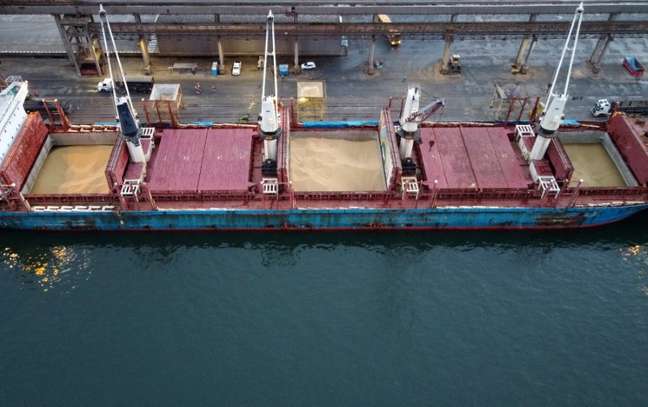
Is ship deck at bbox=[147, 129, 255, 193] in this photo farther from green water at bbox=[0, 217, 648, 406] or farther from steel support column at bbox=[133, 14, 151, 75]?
steel support column at bbox=[133, 14, 151, 75]

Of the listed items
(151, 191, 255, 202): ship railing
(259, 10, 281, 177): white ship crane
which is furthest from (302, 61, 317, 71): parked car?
(151, 191, 255, 202): ship railing

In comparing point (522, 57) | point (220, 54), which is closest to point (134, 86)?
point (220, 54)

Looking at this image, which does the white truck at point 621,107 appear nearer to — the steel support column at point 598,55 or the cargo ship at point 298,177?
the cargo ship at point 298,177

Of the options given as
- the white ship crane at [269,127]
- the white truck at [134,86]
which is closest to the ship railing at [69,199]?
the white ship crane at [269,127]

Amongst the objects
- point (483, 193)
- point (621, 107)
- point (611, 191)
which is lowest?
point (483, 193)

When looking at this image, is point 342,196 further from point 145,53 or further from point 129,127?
point 145,53

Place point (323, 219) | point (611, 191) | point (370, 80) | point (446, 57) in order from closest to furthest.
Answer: point (323, 219), point (611, 191), point (370, 80), point (446, 57)

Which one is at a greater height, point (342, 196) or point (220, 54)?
point (220, 54)
